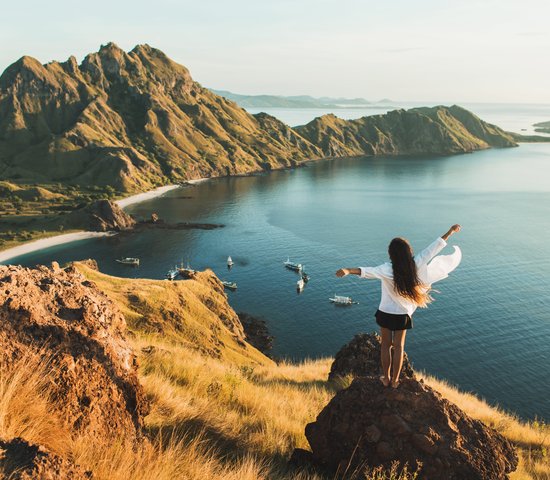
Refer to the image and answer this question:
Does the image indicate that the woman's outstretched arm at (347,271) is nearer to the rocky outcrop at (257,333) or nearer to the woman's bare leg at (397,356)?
the woman's bare leg at (397,356)

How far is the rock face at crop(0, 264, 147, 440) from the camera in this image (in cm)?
659

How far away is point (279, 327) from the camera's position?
77.4 meters

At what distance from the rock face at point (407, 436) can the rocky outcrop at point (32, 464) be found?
4.74m

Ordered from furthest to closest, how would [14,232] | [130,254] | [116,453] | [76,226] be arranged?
[76,226], [14,232], [130,254], [116,453]

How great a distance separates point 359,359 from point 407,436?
44.8 ft

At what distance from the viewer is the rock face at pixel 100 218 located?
139 meters

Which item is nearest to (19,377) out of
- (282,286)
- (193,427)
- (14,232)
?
(193,427)

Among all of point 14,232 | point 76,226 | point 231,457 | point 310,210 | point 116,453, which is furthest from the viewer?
point 310,210

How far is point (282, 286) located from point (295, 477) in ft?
287

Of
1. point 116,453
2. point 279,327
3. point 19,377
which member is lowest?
point 279,327

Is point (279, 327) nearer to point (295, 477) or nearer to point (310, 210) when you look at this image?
point (295, 477)

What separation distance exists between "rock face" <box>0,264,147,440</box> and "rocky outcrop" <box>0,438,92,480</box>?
163 centimetres

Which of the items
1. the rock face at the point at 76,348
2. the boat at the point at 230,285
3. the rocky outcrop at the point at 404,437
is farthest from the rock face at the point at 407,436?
the boat at the point at 230,285

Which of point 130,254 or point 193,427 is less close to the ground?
point 193,427
